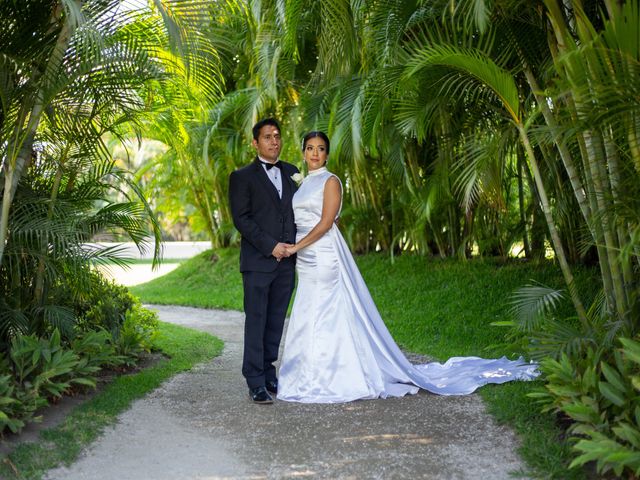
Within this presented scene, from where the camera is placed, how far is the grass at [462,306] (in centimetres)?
412

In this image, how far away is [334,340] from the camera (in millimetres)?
5086

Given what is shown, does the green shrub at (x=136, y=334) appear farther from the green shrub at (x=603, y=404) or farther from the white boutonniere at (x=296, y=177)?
the green shrub at (x=603, y=404)

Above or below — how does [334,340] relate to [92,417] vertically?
above

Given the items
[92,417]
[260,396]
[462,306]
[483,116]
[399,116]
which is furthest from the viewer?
[462,306]

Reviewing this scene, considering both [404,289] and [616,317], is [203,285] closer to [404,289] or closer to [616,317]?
[404,289]

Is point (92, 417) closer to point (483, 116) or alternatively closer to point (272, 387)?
point (272, 387)

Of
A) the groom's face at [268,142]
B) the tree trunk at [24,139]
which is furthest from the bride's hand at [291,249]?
the tree trunk at [24,139]

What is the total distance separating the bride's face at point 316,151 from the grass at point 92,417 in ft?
6.74

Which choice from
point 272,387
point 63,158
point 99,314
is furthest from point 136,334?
point 63,158

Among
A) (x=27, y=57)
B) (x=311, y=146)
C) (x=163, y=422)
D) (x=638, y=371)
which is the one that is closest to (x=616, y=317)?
(x=638, y=371)

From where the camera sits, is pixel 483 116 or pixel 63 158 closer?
pixel 63 158

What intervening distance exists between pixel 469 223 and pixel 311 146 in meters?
4.86

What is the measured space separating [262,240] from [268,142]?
0.68m

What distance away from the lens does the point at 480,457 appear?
3.72m
